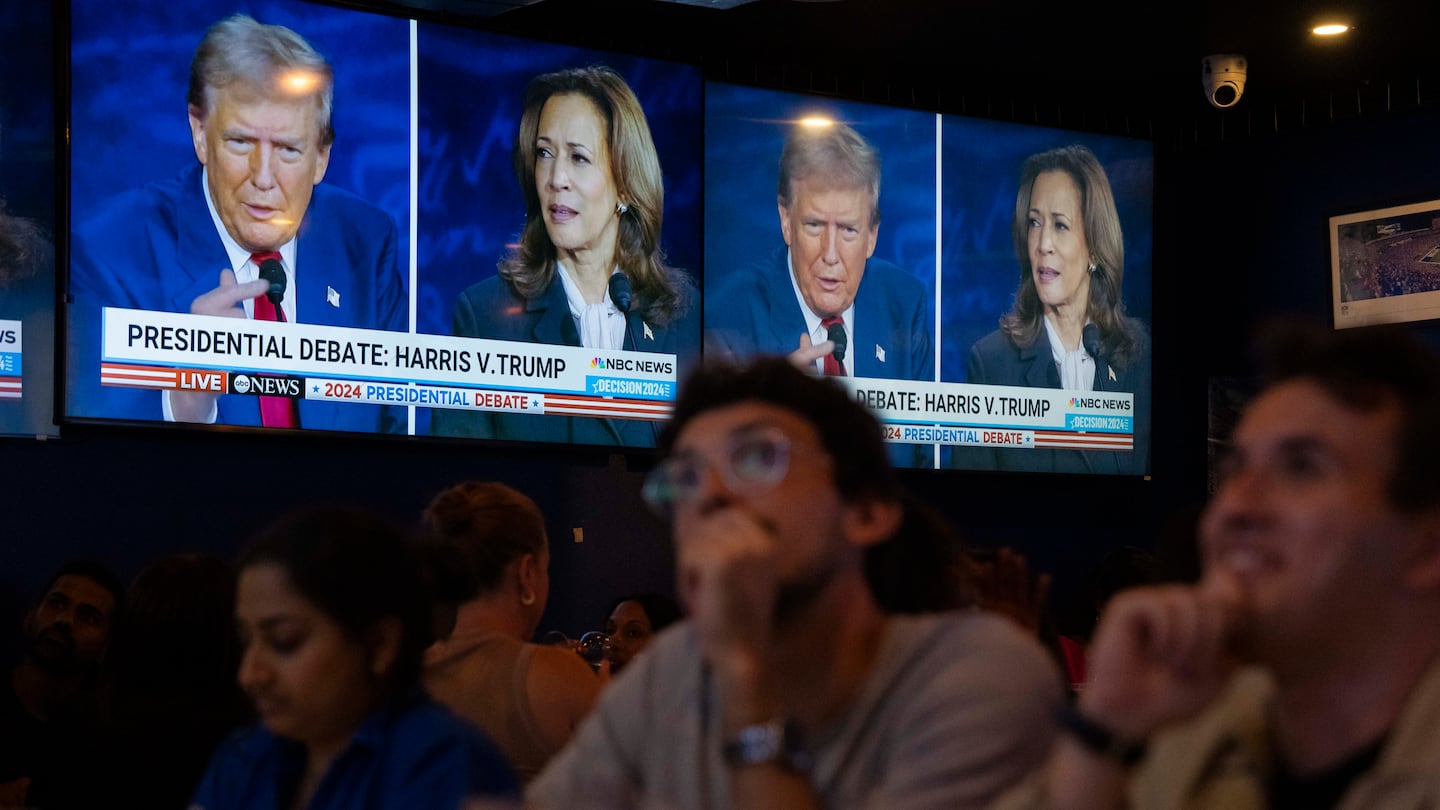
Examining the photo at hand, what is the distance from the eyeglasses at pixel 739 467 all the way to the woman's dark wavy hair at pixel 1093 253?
5.34 metres

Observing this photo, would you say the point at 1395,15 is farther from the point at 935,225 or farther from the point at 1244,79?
the point at 935,225

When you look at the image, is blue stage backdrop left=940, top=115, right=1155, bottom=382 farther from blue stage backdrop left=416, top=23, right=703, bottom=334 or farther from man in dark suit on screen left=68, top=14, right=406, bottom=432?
man in dark suit on screen left=68, top=14, right=406, bottom=432

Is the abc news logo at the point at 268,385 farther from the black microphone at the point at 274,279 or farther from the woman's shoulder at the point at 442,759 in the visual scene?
the woman's shoulder at the point at 442,759

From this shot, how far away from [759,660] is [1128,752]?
31 cm

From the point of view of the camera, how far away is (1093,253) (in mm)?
6773

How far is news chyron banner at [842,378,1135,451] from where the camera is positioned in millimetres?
6297

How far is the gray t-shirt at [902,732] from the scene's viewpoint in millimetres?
1335

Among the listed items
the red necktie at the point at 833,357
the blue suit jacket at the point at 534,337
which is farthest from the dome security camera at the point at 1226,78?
the blue suit jacket at the point at 534,337

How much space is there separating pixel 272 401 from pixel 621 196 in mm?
1490

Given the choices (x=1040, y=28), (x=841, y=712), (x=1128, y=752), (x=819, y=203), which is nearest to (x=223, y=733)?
(x=841, y=712)

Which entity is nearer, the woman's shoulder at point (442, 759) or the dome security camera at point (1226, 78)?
the woman's shoulder at point (442, 759)

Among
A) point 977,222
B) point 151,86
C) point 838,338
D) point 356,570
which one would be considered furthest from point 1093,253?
point 356,570

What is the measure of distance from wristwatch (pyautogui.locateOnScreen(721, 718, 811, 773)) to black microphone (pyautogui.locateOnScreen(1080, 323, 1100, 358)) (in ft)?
18.7

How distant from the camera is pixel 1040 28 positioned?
6008 mm
